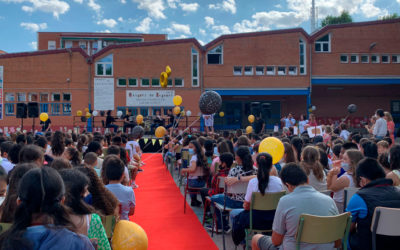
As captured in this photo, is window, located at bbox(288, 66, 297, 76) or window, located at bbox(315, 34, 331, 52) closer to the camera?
window, located at bbox(288, 66, 297, 76)

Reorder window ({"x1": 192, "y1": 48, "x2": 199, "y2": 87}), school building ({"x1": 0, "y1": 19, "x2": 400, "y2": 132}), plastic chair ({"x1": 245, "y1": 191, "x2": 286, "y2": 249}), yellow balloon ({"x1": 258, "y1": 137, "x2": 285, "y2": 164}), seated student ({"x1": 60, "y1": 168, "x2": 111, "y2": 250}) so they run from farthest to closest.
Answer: window ({"x1": 192, "y1": 48, "x2": 199, "y2": 87})
school building ({"x1": 0, "y1": 19, "x2": 400, "y2": 132})
yellow balloon ({"x1": 258, "y1": 137, "x2": 285, "y2": 164})
plastic chair ({"x1": 245, "y1": 191, "x2": 286, "y2": 249})
seated student ({"x1": 60, "y1": 168, "x2": 111, "y2": 250})

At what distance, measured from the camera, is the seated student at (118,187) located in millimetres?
3846

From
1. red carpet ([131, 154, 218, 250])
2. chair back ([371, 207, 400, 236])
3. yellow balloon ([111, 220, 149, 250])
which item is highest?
chair back ([371, 207, 400, 236])

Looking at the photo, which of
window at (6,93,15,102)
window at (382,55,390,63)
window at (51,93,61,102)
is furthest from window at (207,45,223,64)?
window at (6,93,15,102)

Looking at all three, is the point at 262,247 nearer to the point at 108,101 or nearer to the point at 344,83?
the point at 108,101

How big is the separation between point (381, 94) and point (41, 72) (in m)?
28.9

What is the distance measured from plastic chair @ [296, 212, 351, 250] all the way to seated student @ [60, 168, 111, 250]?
159cm

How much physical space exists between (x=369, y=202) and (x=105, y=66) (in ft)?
82.1

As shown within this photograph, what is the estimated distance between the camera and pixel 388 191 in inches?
126

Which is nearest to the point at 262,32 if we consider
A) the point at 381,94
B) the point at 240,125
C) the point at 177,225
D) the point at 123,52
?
the point at 240,125

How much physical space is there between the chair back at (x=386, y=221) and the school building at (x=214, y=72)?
2085cm

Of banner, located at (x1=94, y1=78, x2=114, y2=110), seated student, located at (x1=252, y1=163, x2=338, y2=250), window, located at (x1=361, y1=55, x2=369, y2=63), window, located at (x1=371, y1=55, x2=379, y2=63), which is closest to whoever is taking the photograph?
seated student, located at (x1=252, y1=163, x2=338, y2=250)

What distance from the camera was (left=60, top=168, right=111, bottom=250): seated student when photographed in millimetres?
2316

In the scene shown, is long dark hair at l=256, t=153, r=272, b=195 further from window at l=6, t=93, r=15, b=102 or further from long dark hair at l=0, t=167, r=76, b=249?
window at l=6, t=93, r=15, b=102
